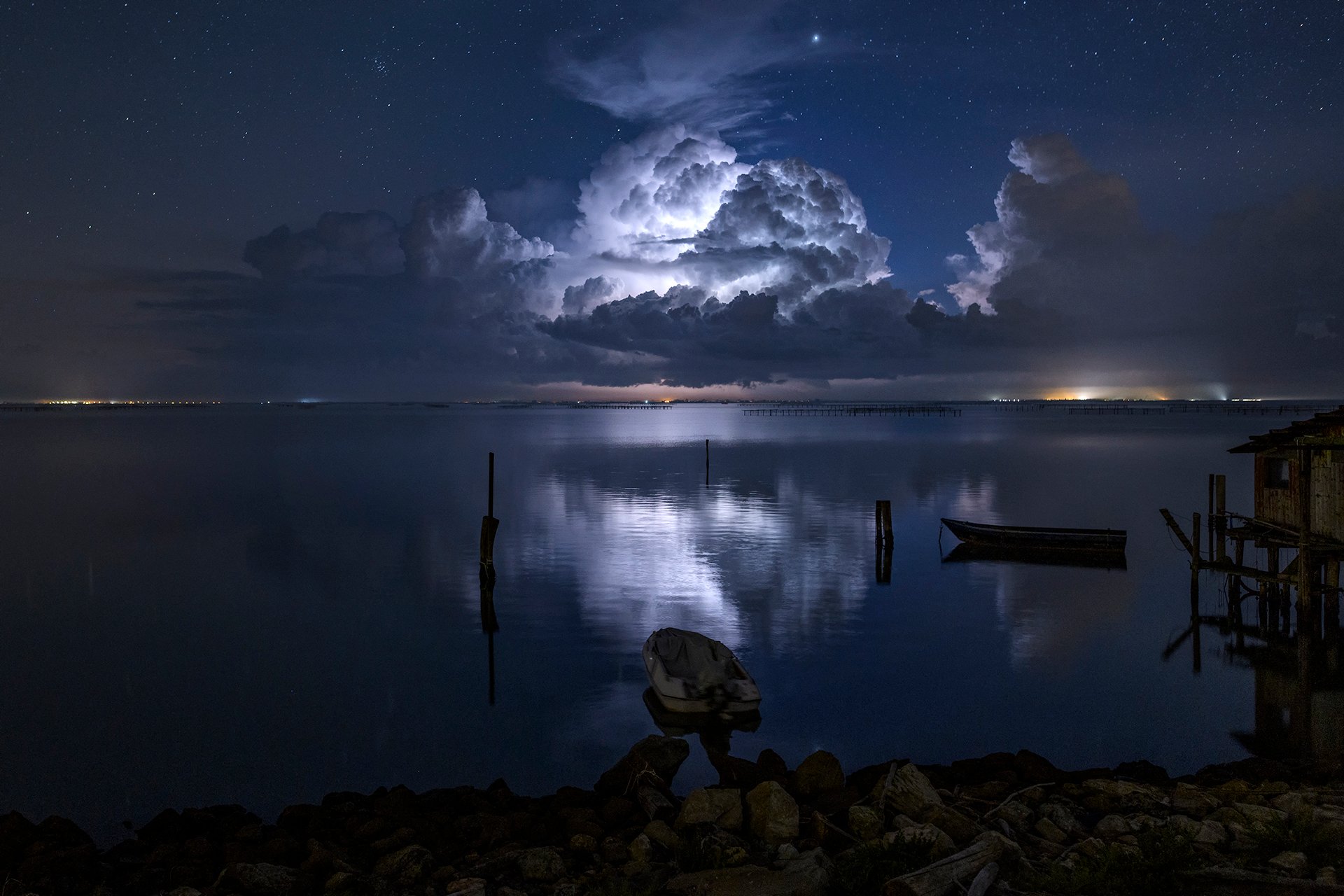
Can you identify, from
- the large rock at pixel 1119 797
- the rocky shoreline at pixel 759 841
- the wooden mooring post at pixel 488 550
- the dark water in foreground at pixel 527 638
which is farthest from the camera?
the wooden mooring post at pixel 488 550

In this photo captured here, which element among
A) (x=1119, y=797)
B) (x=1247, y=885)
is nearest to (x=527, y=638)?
(x=1119, y=797)

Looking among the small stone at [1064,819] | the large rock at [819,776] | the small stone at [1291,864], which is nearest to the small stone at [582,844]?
the large rock at [819,776]

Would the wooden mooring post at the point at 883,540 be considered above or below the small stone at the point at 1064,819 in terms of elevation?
above

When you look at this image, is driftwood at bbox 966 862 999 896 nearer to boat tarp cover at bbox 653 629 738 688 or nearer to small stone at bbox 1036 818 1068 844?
small stone at bbox 1036 818 1068 844

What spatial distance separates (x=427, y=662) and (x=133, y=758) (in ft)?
Answer: 22.2

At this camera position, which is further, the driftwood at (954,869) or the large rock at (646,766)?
the large rock at (646,766)

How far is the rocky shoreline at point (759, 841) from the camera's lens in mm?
8617

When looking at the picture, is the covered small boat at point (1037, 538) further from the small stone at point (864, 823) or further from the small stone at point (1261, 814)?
the small stone at point (864, 823)

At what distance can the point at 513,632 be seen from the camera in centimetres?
2342

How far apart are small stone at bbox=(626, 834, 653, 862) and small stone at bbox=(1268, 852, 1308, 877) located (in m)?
6.74

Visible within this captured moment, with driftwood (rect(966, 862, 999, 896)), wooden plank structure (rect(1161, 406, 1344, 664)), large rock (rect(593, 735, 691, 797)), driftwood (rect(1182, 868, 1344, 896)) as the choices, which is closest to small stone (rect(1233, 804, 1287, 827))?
driftwood (rect(1182, 868, 1344, 896))

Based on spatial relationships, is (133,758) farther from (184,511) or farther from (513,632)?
(184,511)

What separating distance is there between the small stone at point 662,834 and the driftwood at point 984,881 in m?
3.43

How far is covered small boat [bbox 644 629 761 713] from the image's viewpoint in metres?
16.8
